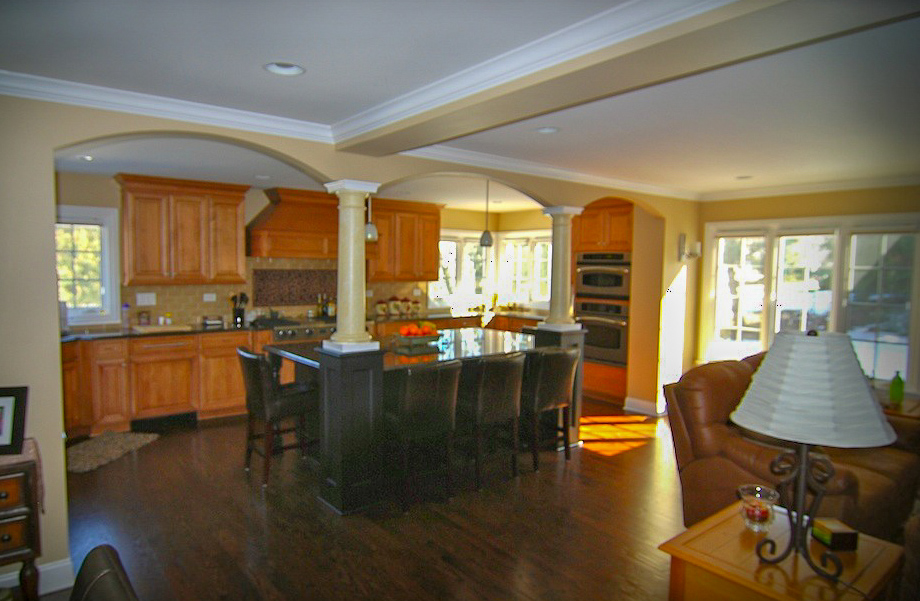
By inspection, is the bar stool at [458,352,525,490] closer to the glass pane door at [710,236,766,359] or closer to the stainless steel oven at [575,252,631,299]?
the stainless steel oven at [575,252,631,299]

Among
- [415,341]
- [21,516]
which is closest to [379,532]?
[415,341]

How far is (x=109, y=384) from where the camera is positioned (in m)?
5.29

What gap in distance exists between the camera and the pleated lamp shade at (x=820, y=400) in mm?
1658

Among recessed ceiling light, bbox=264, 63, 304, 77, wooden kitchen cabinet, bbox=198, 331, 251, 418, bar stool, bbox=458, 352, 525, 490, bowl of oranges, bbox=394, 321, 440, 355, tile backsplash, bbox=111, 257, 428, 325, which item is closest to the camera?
recessed ceiling light, bbox=264, 63, 304, 77

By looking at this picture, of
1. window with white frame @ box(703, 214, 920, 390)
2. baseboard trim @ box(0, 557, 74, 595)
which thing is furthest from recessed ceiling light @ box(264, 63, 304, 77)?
window with white frame @ box(703, 214, 920, 390)

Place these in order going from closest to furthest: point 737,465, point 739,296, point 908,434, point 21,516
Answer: point 21,516 → point 737,465 → point 908,434 → point 739,296

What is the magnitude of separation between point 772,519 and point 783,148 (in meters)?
2.88

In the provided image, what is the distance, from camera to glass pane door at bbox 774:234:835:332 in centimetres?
566

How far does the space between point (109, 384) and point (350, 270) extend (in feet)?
10.2

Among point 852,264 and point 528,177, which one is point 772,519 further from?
point 852,264

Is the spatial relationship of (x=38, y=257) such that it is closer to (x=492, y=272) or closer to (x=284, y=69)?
(x=284, y=69)

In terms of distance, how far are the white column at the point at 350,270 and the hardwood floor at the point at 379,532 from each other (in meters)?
1.16

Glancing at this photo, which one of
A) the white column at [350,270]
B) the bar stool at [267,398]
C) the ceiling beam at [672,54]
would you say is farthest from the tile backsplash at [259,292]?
the ceiling beam at [672,54]

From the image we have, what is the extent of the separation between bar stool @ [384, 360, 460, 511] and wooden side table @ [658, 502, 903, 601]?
1877 mm
